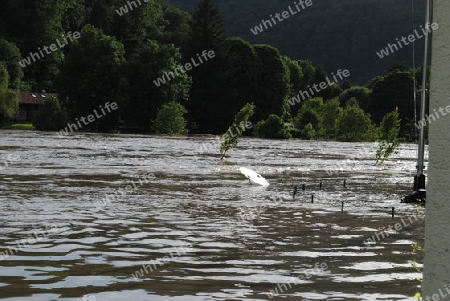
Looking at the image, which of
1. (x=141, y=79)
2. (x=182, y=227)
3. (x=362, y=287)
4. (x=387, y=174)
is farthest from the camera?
(x=141, y=79)

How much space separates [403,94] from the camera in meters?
134

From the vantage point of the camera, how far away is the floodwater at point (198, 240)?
998cm

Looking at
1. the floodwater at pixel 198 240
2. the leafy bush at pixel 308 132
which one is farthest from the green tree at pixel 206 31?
the floodwater at pixel 198 240

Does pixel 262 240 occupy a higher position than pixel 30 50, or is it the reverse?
A: pixel 30 50

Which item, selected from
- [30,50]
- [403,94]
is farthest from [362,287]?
[403,94]

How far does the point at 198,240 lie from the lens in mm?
14102

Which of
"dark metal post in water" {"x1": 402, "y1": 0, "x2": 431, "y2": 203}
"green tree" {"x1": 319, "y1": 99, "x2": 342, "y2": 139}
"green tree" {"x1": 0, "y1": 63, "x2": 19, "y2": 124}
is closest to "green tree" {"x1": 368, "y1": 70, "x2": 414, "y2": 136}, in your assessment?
"green tree" {"x1": 319, "y1": 99, "x2": 342, "y2": 139}

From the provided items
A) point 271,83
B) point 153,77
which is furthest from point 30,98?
point 271,83

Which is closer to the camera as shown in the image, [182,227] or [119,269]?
[119,269]

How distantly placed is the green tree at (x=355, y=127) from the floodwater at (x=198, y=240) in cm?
8192

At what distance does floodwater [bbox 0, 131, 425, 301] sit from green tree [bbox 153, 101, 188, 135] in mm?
66917

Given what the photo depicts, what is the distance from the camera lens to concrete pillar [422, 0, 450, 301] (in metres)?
3.97

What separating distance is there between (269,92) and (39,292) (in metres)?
117

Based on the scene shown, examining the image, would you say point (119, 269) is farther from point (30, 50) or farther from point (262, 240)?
point (30, 50)
